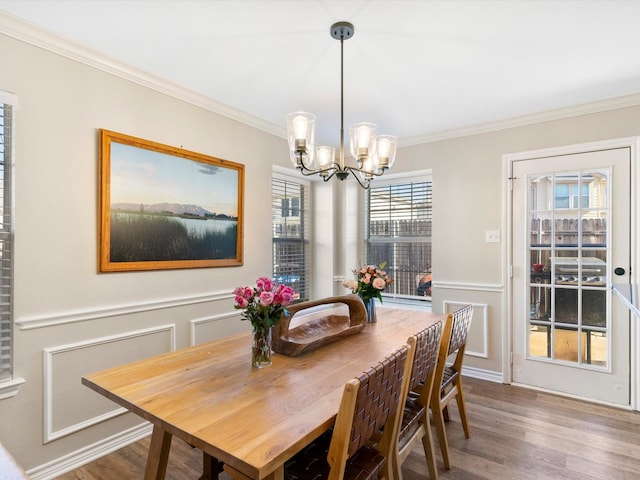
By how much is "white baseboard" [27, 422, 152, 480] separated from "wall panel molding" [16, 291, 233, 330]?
771 millimetres

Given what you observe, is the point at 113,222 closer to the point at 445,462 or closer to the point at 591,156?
the point at 445,462

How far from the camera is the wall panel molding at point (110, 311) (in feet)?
6.15

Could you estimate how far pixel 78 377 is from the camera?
205 cm

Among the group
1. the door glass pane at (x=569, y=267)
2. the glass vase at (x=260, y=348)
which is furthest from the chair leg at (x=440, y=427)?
the door glass pane at (x=569, y=267)

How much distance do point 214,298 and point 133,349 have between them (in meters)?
0.69

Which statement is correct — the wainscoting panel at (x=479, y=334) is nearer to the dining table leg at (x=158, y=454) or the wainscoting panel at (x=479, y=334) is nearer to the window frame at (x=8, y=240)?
the dining table leg at (x=158, y=454)

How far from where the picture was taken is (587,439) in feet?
7.49

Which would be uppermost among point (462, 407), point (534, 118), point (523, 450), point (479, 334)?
point (534, 118)

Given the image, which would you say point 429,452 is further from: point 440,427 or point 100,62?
point 100,62

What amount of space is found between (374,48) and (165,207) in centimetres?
174

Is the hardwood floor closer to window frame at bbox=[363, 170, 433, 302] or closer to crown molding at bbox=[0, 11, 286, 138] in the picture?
window frame at bbox=[363, 170, 433, 302]

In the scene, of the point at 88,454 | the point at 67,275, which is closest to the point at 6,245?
the point at 67,275

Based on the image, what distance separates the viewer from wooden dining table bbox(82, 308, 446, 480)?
94cm

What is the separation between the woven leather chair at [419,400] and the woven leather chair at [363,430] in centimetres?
14
